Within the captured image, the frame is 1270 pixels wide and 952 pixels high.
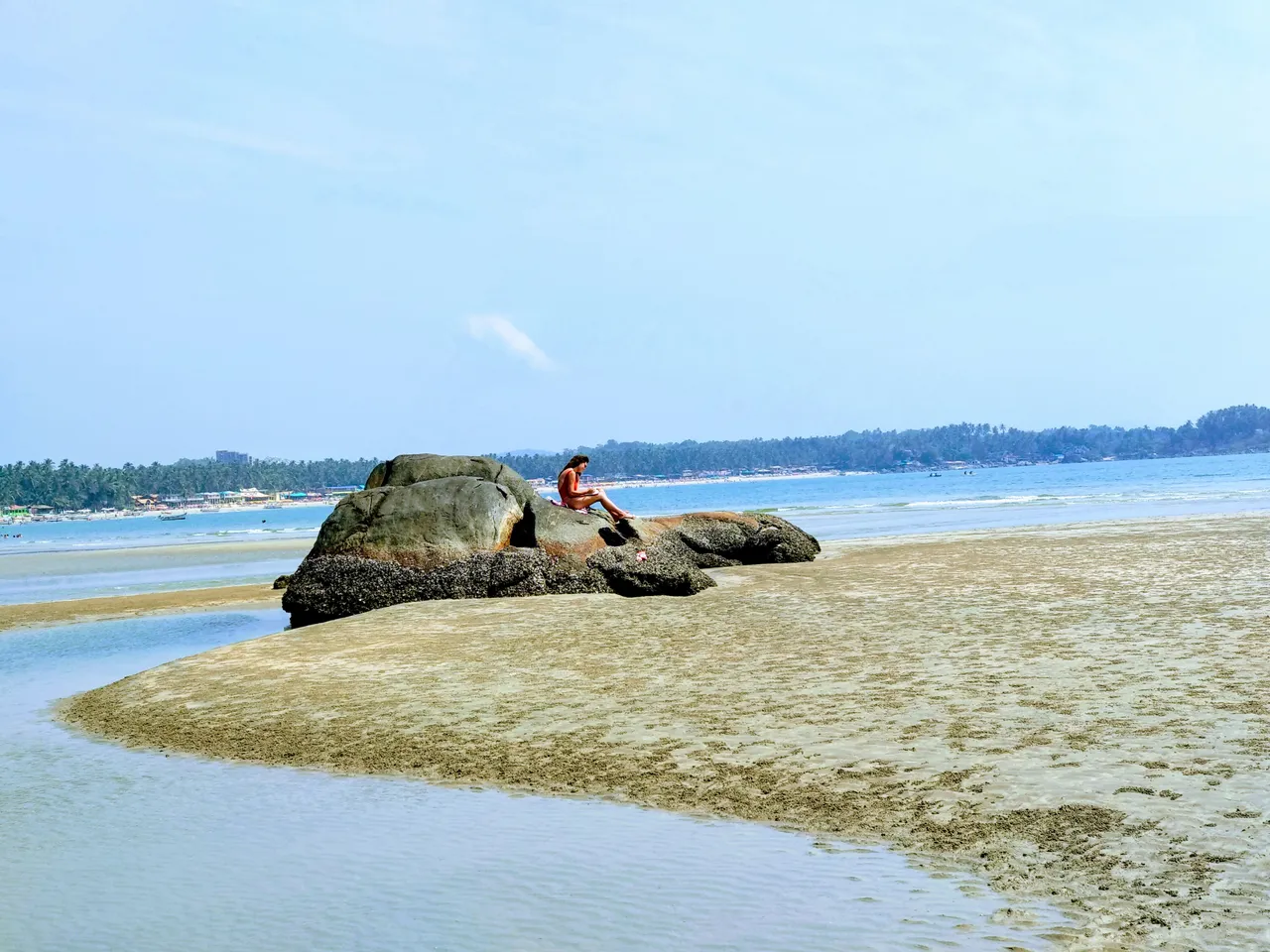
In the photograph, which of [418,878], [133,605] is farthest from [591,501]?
[418,878]

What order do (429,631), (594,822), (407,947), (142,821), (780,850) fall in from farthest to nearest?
1. (429,631)
2. (142,821)
3. (594,822)
4. (780,850)
5. (407,947)

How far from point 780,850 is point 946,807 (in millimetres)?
1127

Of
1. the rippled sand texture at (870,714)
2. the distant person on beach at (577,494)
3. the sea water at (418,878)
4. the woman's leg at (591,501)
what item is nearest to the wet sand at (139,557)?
the distant person on beach at (577,494)

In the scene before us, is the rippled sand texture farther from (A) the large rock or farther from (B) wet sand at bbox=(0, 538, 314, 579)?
(B) wet sand at bbox=(0, 538, 314, 579)

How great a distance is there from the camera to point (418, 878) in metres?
7.12

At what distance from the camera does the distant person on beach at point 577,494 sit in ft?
76.9

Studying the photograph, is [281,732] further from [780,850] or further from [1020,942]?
[1020,942]

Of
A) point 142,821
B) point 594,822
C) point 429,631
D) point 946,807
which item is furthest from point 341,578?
point 946,807

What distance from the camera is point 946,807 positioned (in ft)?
25.0

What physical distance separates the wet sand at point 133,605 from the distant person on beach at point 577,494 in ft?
22.7

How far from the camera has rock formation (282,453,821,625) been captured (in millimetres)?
20047

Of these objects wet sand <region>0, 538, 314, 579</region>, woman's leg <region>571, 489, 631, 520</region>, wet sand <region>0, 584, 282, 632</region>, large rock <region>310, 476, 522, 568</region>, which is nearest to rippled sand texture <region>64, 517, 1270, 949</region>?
large rock <region>310, 476, 522, 568</region>

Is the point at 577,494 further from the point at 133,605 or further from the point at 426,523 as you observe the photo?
the point at 133,605

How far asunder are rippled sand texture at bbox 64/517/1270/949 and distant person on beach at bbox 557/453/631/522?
13.1 feet
